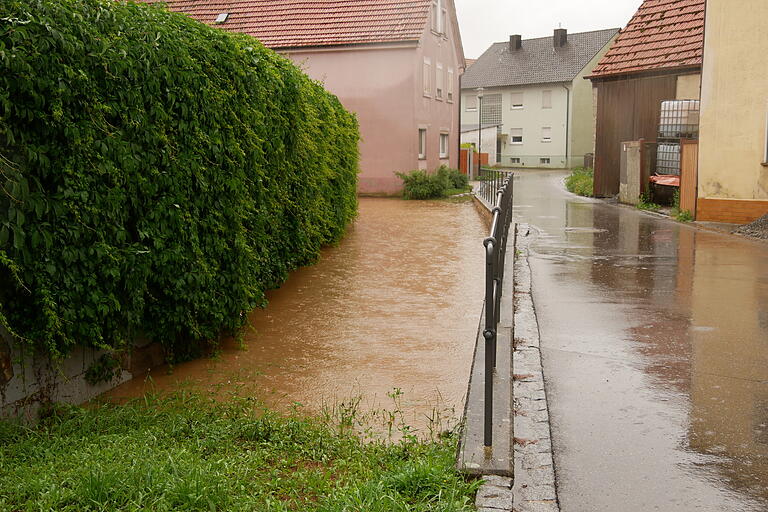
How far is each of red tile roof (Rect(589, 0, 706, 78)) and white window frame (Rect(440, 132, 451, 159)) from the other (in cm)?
1019

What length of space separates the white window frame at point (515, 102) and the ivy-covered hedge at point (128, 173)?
185ft

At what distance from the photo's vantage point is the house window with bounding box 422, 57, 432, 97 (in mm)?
31438

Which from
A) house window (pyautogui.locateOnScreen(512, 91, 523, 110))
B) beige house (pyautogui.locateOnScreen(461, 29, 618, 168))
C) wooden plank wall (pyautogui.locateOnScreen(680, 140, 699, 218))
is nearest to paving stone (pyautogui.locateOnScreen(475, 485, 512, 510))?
wooden plank wall (pyautogui.locateOnScreen(680, 140, 699, 218))

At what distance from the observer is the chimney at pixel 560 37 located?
63.3 meters

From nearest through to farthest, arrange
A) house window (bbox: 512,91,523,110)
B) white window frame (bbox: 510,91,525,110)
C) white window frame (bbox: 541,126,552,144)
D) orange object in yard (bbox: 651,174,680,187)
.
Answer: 1. orange object in yard (bbox: 651,174,680,187)
2. white window frame (bbox: 541,126,552,144)
3. white window frame (bbox: 510,91,525,110)
4. house window (bbox: 512,91,523,110)

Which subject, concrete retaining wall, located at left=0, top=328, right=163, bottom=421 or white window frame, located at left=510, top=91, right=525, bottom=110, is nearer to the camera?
concrete retaining wall, located at left=0, top=328, right=163, bottom=421

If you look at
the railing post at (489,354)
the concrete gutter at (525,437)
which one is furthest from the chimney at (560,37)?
the railing post at (489,354)

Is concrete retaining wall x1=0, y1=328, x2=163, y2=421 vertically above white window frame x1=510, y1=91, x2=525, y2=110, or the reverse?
white window frame x1=510, y1=91, x2=525, y2=110

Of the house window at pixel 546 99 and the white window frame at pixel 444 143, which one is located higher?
the house window at pixel 546 99

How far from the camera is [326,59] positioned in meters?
29.7

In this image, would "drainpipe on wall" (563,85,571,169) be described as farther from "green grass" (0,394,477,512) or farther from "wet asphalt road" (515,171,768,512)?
"green grass" (0,394,477,512)

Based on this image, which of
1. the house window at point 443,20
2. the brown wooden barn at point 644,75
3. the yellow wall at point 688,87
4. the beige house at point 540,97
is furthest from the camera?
the beige house at point 540,97

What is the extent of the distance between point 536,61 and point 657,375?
60.3 metres

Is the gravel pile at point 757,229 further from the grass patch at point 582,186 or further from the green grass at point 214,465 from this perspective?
the green grass at point 214,465
